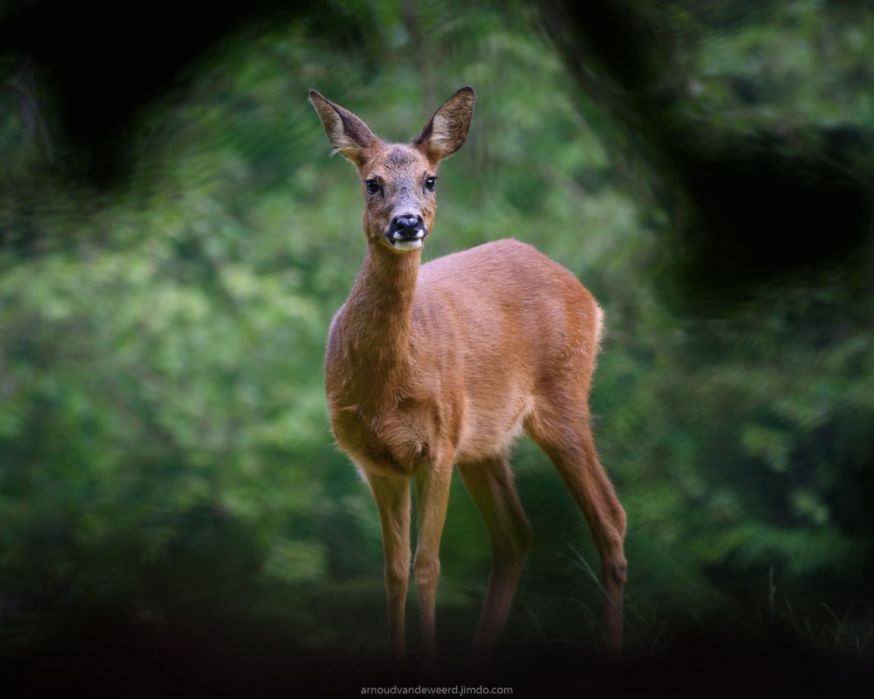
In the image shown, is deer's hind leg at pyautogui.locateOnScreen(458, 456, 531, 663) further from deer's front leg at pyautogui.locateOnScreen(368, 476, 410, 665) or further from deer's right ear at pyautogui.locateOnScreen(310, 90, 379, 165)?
deer's right ear at pyautogui.locateOnScreen(310, 90, 379, 165)

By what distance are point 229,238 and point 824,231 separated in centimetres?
387

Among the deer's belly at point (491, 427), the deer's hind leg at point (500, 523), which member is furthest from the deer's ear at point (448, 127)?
the deer's hind leg at point (500, 523)

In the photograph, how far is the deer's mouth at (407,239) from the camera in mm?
3066

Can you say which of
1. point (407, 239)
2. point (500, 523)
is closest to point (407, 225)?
point (407, 239)

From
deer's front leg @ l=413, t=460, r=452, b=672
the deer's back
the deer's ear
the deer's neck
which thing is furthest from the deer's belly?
the deer's ear

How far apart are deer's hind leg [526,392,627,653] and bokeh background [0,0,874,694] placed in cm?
6

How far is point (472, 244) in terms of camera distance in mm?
4012

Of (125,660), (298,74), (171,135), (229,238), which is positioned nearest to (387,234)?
(298,74)

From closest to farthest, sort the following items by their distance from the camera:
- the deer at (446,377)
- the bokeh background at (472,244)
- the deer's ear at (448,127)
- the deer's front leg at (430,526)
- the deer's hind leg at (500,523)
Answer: the bokeh background at (472,244), the deer's ear at (448,127), the deer at (446,377), the deer's front leg at (430,526), the deer's hind leg at (500,523)

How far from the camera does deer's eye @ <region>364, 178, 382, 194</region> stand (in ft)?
10.5

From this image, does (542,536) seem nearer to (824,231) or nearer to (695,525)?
(695,525)

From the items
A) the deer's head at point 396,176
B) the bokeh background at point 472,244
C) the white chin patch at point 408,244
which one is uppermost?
the deer's head at point 396,176

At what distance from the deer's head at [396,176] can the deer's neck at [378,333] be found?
0.07m

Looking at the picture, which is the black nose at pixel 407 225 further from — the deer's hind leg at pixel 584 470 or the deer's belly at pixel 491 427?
the deer's hind leg at pixel 584 470
